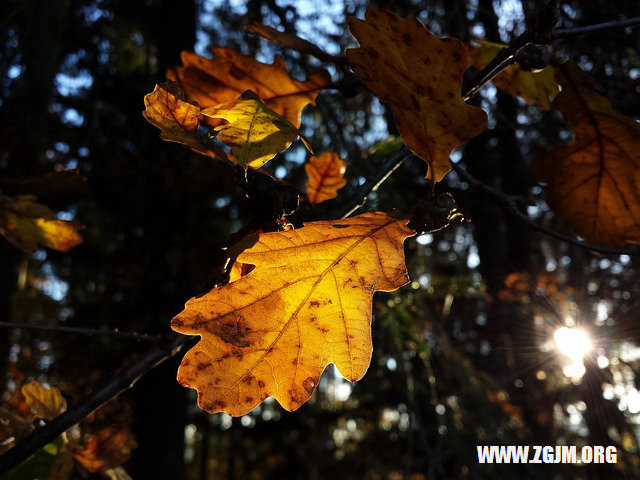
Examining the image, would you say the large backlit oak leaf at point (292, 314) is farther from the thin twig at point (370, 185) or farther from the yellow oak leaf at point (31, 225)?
the yellow oak leaf at point (31, 225)

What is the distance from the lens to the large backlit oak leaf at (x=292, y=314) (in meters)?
0.53

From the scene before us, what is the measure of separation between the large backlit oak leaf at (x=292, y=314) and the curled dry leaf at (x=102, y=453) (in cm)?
59

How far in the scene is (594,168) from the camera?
0.83m

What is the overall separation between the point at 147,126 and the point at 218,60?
4073mm

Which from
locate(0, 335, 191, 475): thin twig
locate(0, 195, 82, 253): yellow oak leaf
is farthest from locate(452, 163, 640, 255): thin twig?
locate(0, 195, 82, 253): yellow oak leaf

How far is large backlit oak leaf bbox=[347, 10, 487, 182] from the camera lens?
0.55 m

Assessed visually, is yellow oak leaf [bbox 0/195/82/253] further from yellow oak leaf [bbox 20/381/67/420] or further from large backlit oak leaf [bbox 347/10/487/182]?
large backlit oak leaf [bbox 347/10/487/182]

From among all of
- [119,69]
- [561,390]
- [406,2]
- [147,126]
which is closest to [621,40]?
[406,2]

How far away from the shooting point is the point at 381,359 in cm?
201

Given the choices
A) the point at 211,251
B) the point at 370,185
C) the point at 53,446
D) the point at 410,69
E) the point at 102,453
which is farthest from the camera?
the point at 211,251

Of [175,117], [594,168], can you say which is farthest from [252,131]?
[594,168]

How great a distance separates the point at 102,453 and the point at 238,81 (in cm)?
79

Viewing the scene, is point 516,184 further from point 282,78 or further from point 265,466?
point 265,466

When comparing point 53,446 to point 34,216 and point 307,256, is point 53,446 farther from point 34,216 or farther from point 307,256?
point 307,256
